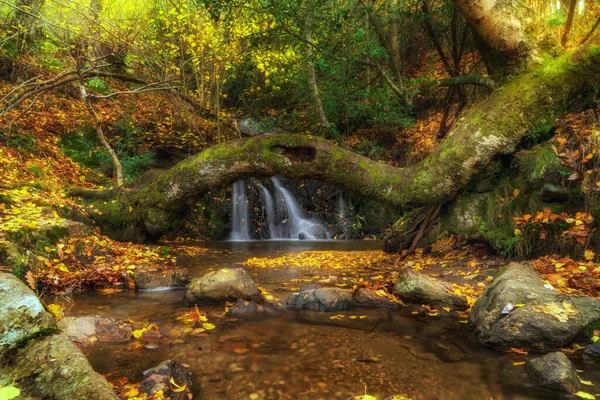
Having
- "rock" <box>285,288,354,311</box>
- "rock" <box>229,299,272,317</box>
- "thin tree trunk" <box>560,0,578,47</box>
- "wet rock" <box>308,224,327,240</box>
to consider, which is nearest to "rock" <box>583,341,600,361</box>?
"rock" <box>285,288,354,311</box>

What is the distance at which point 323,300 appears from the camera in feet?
15.0

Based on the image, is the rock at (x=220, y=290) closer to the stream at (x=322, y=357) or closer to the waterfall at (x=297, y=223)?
the stream at (x=322, y=357)

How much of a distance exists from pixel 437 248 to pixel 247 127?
10.2 m

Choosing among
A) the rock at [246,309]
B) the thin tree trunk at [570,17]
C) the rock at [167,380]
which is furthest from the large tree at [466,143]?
the rock at [167,380]

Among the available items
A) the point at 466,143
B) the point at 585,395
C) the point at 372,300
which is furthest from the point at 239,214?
the point at 585,395

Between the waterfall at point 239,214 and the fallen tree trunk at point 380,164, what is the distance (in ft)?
15.5

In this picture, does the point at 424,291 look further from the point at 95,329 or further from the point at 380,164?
the point at 95,329

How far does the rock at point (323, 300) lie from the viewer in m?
4.52

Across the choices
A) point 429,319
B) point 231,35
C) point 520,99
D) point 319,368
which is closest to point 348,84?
point 231,35

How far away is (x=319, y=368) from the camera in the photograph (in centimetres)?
300

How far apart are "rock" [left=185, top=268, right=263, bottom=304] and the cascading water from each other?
27.2 feet

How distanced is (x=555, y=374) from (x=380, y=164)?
15.8ft

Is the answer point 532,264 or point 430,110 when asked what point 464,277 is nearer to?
point 532,264

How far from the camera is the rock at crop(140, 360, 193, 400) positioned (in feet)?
8.05
